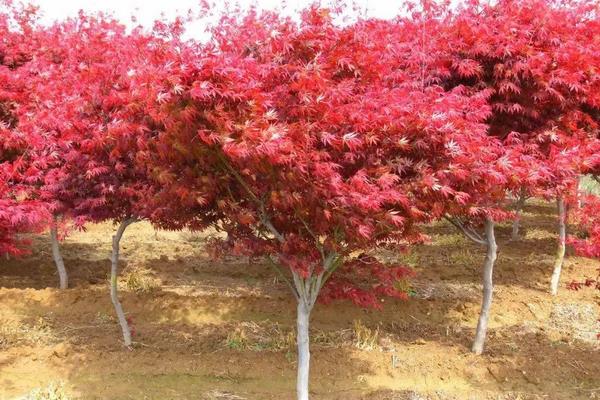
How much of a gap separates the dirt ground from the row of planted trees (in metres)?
0.75

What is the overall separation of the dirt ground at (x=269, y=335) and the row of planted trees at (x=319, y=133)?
750 mm

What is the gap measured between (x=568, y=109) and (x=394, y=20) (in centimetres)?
259

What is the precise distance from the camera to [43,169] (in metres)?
7.70

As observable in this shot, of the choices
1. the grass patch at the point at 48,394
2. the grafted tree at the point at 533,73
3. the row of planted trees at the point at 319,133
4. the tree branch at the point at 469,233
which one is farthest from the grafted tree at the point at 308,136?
the grass patch at the point at 48,394

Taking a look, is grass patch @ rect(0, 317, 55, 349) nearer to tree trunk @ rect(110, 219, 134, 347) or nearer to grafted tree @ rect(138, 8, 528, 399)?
tree trunk @ rect(110, 219, 134, 347)

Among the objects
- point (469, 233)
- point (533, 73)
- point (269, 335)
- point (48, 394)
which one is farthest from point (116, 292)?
point (533, 73)

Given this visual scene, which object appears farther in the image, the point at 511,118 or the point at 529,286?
the point at 529,286

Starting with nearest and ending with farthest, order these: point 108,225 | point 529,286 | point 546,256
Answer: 1. point 529,286
2. point 546,256
3. point 108,225

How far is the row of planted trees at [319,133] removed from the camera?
4199mm

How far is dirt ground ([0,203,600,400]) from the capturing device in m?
6.66

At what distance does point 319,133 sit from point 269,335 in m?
4.47

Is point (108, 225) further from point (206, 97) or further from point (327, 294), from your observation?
point (206, 97)

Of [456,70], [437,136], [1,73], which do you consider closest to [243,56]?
[437,136]

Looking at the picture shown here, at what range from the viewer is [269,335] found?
314 inches
